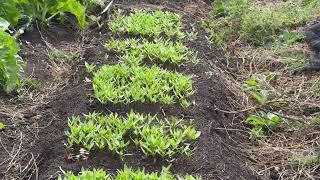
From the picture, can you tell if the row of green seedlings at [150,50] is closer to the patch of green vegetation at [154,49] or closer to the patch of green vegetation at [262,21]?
the patch of green vegetation at [154,49]

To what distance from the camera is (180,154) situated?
10.8ft

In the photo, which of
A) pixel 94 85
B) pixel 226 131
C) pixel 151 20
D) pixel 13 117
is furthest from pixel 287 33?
pixel 13 117

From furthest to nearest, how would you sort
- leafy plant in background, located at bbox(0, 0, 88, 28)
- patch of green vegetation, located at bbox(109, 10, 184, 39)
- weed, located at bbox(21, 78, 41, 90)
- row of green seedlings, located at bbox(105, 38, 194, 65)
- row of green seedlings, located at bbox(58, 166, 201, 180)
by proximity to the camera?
leafy plant in background, located at bbox(0, 0, 88, 28)
patch of green vegetation, located at bbox(109, 10, 184, 39)
row of green seedlings, located at bbox(105, 38, 194, 65)
weed, located at bbox(21, 78, 41, 90)
row of green seedlings, located at bbox(58, 166, 201, 180)

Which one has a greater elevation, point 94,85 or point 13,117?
point 94,85

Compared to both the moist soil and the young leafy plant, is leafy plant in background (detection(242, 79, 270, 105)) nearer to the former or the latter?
the moist soil

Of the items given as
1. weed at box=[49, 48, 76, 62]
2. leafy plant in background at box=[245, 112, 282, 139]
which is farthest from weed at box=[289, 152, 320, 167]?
weed at box=[49, 48, 76, 62]

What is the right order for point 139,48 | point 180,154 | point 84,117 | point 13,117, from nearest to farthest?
point 180,154, point 84,117, point 13,117, point 139,48

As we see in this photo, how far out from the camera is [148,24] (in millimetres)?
5621

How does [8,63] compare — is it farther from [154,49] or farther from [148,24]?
[148,24]

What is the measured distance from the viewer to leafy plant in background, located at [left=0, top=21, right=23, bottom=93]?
4078 mm

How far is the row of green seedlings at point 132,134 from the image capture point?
321 cm

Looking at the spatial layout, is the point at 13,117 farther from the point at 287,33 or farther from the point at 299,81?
the point at 287,33

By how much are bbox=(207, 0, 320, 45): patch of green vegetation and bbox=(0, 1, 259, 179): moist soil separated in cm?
82

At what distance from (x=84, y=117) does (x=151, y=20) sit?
2437mm
